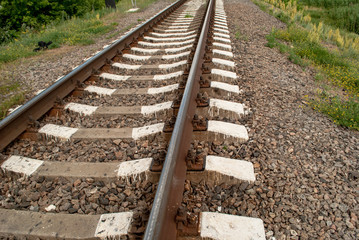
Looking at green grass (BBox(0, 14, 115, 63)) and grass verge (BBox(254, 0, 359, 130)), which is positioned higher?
green grass (BBox(0, 14, 115, 63))

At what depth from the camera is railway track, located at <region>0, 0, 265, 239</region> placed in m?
1.69

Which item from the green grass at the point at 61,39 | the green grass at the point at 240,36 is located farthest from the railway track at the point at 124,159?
the green grass at the point at 61,39

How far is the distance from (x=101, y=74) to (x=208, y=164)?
9.25 feet

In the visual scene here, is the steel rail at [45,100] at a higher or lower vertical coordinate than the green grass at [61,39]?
lower

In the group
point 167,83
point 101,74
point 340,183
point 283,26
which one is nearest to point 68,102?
point 101,74

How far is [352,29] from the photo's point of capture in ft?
41.2

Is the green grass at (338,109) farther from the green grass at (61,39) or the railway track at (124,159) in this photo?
the green grass at (61,39)

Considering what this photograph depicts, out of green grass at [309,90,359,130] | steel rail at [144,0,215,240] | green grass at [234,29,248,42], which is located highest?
green grass at [234,29,248,42]

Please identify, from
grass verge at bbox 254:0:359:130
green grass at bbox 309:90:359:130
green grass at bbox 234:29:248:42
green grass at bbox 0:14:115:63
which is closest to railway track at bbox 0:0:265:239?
green grass at bbox 309:90:359:130

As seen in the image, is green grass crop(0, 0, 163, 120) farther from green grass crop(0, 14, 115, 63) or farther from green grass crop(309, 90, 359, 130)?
green grass crop(309, 90, 359, 130)

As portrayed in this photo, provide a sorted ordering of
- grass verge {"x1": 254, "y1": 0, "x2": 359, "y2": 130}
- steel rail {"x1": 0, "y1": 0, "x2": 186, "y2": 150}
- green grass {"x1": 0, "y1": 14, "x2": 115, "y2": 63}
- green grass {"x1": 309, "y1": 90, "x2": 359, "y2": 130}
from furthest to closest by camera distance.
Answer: green grass {"x1": 0, "y1": 14, "x2": 115, "y2": 63}, grass verge {"x1": 254, "y1": 0, "x2": 359, "y2": 130}, green grass {"x1": 309, "y1": 90, "x2": 359, "y2": 130}, steel rail {"x1": 0, "y1": 0, "x2": 186, "y2": 150}

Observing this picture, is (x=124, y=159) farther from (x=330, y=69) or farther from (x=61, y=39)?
(x=61, y=39)

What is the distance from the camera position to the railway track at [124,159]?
1688mm

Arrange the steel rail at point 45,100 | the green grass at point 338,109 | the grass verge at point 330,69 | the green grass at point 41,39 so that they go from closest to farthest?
1. the steel rail at point 45,100
2. the green grass at point 338,109
3. the grass verge at point 330,69
4. the green grass at point 41,39
